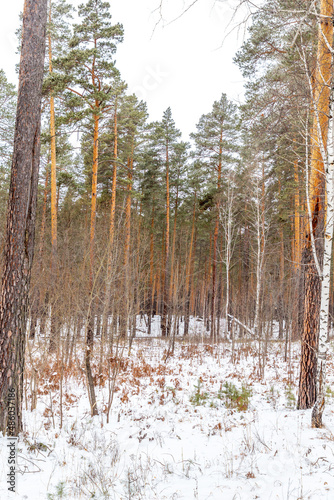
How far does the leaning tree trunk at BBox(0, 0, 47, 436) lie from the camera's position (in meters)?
3.85

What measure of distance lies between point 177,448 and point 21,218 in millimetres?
3871

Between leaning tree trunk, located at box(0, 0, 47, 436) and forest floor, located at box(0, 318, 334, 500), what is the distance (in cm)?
65

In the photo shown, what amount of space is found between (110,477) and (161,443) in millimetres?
1116

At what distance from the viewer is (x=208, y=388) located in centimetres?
710

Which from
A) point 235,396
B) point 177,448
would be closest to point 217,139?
point 235,396

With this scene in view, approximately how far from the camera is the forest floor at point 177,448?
9.99 feet

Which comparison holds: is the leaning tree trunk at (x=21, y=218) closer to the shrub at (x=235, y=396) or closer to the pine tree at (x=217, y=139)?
the shrub at (x=235, y=396)

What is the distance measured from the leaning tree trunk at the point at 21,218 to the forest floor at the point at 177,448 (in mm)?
646

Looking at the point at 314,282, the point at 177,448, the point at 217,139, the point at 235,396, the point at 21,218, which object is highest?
the point at 217,139

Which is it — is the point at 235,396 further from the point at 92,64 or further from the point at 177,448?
the point at 92,64

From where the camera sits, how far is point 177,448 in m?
4.08

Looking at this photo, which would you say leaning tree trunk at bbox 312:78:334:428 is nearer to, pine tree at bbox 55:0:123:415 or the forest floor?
the forest floor

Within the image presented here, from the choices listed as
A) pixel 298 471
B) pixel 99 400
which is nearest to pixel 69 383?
pixel 99 400

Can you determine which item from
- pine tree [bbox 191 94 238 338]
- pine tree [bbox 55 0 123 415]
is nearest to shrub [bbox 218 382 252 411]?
pine tree [bbox 55 0 123 415]
